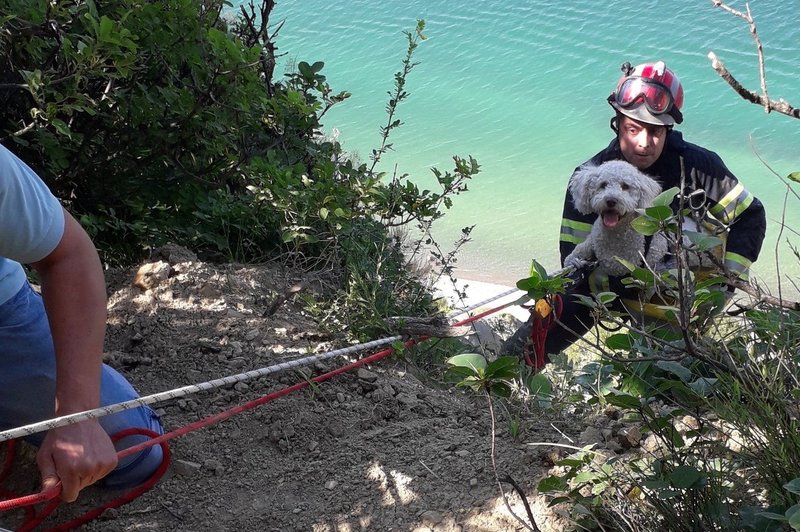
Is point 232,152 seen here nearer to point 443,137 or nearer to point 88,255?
point 88,255

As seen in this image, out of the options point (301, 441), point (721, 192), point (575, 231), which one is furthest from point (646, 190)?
point (301, 441)

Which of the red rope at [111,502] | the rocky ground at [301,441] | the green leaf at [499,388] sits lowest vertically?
the red rope at [111,502]

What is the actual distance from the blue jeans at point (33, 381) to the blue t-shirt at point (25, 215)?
2.26ft

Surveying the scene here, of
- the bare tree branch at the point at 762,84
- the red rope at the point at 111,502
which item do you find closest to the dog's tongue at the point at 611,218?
the red rope at the point at 111,502

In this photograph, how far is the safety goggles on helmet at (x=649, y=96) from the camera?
13.2ft

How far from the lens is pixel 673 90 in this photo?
4113 millimetres

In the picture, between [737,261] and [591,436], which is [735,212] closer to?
[737,261]

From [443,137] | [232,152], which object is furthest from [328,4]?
[232,152]

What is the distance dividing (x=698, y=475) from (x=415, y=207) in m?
2.36

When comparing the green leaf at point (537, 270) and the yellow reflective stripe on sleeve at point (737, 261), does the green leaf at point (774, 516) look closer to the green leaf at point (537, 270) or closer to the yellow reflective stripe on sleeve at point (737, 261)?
the green leaf at point (537, 270)

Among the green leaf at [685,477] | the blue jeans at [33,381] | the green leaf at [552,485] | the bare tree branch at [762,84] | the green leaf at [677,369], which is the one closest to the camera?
the bare tree branch at [762,84]

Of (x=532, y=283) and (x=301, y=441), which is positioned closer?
(x=532, y=283)

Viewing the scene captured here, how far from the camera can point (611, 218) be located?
4078 mm

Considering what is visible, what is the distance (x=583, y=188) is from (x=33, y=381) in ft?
8.55
